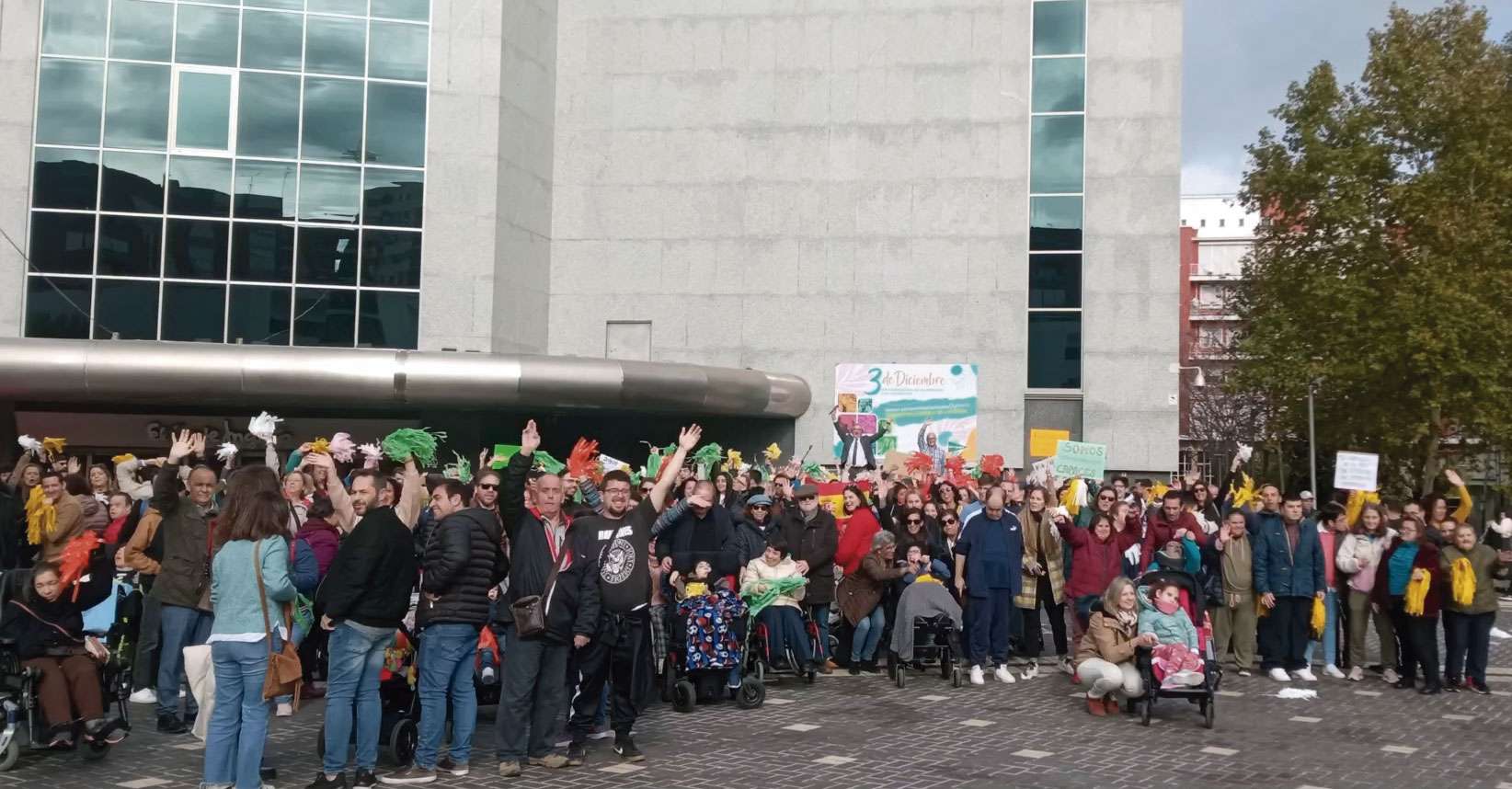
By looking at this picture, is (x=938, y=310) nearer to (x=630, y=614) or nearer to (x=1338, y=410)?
(x=1338, y=410)

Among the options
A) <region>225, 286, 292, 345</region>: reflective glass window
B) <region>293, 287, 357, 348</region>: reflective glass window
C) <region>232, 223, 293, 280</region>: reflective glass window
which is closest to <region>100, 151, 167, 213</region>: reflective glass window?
<region>232, 223, 293, 280</region>: reflective glass window

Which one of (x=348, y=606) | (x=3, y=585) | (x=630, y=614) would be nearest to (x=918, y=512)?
(x=630, y=614)

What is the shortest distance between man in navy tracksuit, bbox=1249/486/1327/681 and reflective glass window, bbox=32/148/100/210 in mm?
25754

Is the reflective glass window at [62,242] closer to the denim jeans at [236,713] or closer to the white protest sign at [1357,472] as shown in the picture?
the denim jeans at [236,713]

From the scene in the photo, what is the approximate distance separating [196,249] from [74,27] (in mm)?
5478

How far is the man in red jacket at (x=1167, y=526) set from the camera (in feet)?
46.3

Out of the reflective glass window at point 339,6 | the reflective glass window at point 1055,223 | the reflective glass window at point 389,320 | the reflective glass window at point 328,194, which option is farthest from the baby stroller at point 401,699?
the reflective glass window at point 1055,223

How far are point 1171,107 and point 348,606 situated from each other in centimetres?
2923

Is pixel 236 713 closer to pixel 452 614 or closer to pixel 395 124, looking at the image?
pixel 452 614

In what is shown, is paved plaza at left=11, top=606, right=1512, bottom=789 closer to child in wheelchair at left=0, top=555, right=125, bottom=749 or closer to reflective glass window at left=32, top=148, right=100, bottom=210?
child in wheelchair at left=0, top=555, right=125, bottom=749

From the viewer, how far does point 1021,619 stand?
14812 millimetres

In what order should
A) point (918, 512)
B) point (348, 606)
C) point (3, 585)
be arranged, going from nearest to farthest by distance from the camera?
point (348, 606)
point (3, 585)
point (918, 512)

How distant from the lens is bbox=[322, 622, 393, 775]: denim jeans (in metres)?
8.38

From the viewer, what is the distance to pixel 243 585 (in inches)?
313
